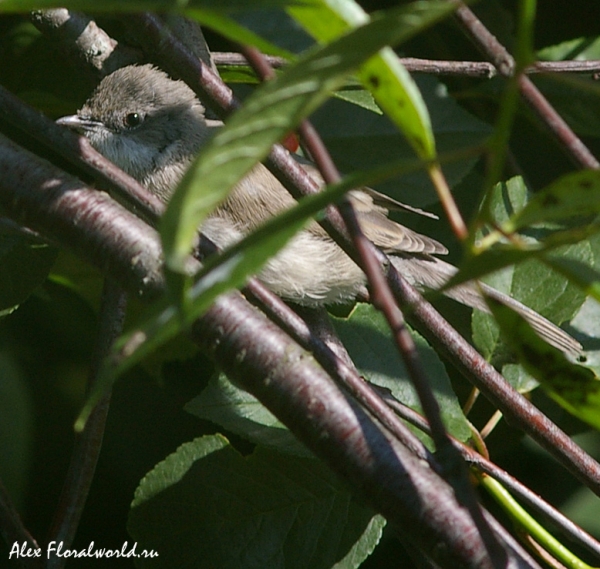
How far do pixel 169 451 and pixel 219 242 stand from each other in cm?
73

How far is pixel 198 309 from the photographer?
785mm

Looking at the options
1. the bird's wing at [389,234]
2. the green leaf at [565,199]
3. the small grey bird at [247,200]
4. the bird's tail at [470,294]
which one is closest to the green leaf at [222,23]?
the green leaf at [565,199]

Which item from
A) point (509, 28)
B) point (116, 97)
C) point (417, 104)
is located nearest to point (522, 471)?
point (509, 28)

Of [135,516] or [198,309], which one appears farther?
[135,516]

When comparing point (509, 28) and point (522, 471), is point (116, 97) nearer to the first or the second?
point (509, 28)

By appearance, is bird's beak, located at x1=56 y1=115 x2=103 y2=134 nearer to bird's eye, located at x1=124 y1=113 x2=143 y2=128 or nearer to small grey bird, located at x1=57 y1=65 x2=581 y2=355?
Answer: small grey bird, located at x1=57 y1=65 x2=581 y2=355

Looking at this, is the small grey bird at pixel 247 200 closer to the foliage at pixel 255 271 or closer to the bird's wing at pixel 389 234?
the bird's wing at pixel 389 234

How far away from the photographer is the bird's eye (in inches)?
128

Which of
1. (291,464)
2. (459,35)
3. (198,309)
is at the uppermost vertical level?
(459,35)

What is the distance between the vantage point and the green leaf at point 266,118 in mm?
713

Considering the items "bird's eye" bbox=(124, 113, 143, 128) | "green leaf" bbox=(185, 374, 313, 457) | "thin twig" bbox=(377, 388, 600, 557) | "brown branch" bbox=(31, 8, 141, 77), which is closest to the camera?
"thin twig" bbox=(377, 388, 600, 557)

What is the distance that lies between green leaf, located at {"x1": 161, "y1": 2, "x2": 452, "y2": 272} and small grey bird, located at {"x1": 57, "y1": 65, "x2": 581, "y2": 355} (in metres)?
1.87

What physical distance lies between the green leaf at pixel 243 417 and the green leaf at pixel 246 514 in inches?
6.9

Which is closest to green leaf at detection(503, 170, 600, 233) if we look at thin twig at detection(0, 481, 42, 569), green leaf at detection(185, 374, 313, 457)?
green leaf at detection(185, 374, 313, 457)
